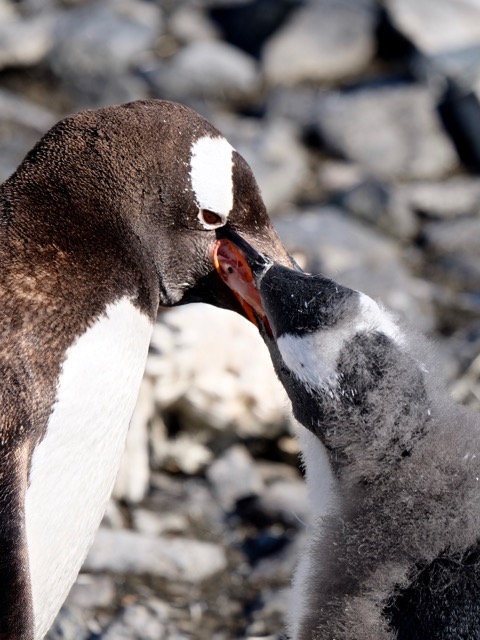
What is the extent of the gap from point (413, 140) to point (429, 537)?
13.4ft

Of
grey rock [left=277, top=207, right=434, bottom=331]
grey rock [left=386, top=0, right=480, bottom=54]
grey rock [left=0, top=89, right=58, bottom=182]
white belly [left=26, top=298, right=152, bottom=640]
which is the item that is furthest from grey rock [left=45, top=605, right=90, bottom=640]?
grey rock [left=386, top=0, right=480, bottom=54]

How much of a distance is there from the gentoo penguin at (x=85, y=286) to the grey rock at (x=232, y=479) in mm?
1273

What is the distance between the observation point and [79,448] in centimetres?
238

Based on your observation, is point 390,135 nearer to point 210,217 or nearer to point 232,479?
point 232,479

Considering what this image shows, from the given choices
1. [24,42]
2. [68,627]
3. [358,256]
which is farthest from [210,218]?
[24,42]

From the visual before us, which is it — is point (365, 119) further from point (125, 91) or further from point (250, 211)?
point (250, 211)

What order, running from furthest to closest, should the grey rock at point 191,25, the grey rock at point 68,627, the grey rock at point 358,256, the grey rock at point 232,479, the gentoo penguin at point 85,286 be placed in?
the grey rock at point 191,25, the grey rock at point 358,256, the grey rock at point 232,479, the grey rock at point 68,627, the gentoo penguin at point 85,286

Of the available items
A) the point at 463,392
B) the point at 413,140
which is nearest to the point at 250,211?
the point at 463,392

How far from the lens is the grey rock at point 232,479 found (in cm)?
383

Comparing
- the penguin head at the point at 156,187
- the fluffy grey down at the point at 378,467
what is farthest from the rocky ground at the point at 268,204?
the penguin head at the point at 156,187

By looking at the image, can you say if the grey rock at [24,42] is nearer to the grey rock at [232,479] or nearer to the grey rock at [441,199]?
the grey rock at [441,199]

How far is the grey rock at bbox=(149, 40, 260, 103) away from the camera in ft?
21.0

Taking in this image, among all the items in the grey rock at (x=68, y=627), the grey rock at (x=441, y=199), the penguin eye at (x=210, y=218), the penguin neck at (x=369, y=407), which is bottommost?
the grey rock at (x=441, y=199)

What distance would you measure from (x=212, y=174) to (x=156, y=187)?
131 mm
